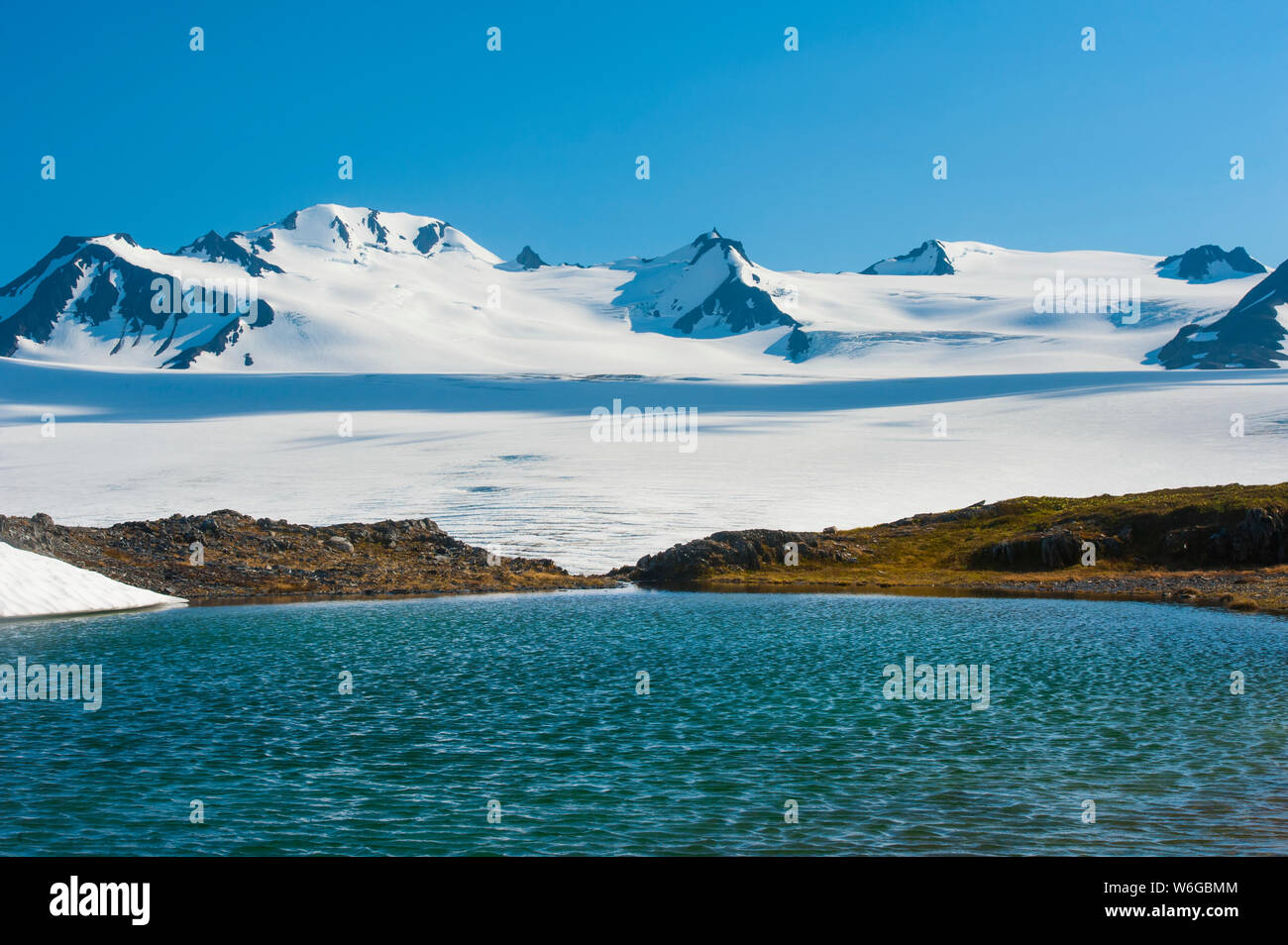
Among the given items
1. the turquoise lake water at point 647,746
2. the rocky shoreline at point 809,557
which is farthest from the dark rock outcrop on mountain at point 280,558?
the turquoise lake water at point 647,746

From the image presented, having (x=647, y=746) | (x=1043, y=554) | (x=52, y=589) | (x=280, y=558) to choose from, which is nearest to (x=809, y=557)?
(x=1043, y=554)

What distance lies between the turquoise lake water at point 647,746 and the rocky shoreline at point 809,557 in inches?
780

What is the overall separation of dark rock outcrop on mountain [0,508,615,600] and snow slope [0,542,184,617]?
5.67 meters

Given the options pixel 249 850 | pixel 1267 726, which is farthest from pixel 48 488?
pixel 1267 726

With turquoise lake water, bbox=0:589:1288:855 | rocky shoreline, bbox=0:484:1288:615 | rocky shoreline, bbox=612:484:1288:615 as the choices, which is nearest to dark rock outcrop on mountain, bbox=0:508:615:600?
rocky shoreline, bbox=0:484:1288:615

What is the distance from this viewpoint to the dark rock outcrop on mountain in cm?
6856

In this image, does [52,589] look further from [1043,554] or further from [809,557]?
[1043,554]

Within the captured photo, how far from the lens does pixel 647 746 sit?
1059 inches

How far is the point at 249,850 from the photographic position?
19.0 m

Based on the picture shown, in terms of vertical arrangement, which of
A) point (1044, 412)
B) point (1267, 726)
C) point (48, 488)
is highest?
point (1044, 412)

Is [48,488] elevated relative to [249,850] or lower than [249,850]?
elevated

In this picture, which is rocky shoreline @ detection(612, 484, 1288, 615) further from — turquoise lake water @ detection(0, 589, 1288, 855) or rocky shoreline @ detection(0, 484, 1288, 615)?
turquoise lake water @ detection(0, 589, 1288, 855)

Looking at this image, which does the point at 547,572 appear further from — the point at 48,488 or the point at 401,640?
the point at 48,488
